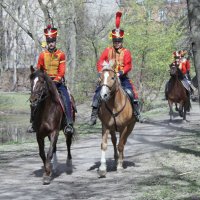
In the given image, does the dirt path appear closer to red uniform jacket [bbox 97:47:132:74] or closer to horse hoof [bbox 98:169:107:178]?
horse hoof [bbox 98:169:107:178]

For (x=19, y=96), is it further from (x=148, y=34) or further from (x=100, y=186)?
(x=100, y=186)

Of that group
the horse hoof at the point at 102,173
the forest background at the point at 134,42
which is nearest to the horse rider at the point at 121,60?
the horse hoof at the point at 102,173

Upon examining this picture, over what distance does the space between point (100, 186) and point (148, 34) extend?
1669cm

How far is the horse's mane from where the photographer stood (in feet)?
32.9

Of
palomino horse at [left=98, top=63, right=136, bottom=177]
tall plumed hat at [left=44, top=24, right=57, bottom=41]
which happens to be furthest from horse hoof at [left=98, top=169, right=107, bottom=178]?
tall plumed hat at [left=44, top=24, right=57, bottom=41]

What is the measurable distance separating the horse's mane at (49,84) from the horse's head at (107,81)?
3.47 ft

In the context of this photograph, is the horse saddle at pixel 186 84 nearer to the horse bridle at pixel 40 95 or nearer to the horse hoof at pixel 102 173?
the horse hoof at pixel 102 173

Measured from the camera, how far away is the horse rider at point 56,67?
36.1 feet

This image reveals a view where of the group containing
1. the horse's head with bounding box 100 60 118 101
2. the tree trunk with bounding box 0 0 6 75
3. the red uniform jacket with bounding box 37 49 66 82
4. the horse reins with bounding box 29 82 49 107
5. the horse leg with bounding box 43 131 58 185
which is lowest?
the horse leg with bounding box 43 131 58 185

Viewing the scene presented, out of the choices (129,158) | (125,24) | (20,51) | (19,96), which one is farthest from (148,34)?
(20,51)

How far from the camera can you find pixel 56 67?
11.4 m

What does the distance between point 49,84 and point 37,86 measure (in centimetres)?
53

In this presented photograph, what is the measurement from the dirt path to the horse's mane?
1.77 metres

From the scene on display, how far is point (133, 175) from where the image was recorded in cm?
1064
